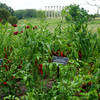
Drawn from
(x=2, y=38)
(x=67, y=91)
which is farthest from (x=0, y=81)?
(x=2, y=38)

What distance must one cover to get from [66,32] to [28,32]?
1.20m

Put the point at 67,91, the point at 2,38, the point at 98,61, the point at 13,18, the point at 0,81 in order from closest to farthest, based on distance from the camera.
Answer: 1. the point at 67,91
2. the point at 0,81
3. the point at 98,61
4. the point at 2,38
5. the point at 13,18

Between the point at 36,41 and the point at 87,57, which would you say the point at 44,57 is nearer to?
the point at 36,41

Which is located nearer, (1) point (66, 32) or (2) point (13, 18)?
(1) point (66, 32)

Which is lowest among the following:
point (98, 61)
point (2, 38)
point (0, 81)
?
point (0, 81)

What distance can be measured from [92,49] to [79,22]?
0.58m

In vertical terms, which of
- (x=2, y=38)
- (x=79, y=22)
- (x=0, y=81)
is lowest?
(x=0, y=81)

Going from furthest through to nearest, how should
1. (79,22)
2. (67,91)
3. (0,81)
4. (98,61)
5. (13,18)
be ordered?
(13,18) → (79,22) → (98,61) → (0,81) → (67,91)

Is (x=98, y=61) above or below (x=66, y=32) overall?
below

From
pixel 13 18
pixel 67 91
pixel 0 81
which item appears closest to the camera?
pixel 67 91

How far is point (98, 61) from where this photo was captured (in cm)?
232

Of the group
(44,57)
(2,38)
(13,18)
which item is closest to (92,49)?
(44,57)

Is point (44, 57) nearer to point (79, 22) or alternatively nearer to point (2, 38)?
point (2, 38)

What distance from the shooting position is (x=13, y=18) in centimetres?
1336
